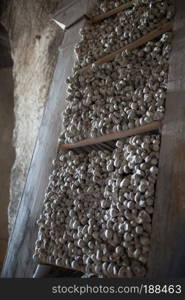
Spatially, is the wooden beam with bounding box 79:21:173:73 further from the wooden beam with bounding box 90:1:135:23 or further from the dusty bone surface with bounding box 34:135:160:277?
the dusty bone surface with bounding box 34:135:160:277

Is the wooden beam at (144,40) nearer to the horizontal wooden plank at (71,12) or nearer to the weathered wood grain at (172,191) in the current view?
the weathered wood grain at (172,191)

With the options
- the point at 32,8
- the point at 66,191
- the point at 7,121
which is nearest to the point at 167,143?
the point at 66,191

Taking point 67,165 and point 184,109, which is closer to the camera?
point 184,109

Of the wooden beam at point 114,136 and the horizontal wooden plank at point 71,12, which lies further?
the horizontal wooden plank at point 71,12

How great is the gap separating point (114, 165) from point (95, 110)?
42 centimetres

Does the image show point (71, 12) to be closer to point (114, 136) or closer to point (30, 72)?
point (30, 72)

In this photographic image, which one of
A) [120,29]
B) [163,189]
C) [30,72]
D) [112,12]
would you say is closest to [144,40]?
[120,29]

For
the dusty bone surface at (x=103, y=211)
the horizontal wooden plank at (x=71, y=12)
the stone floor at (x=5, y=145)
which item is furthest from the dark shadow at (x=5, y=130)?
the dusty bone surface at (x=103, y=211)

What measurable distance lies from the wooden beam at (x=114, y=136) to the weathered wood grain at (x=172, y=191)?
0.07 m

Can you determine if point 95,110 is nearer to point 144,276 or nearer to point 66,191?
point 66,191

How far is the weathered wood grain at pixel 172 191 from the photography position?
126 cm

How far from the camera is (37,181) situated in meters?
2.28

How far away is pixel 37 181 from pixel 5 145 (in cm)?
296

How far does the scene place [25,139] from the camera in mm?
3010
